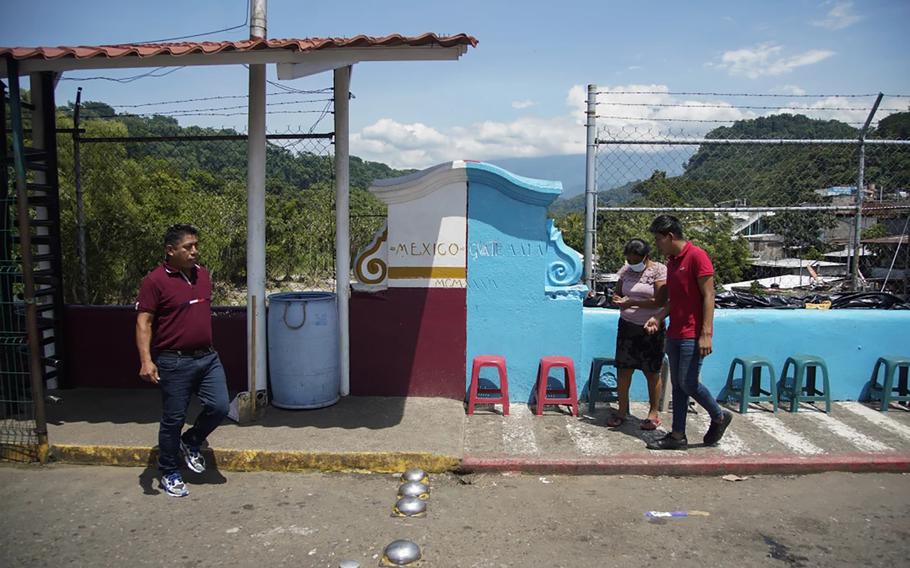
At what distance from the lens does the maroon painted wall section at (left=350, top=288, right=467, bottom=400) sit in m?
6.18

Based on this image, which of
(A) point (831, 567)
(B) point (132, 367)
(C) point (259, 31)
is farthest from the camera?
(B) point (132, 367)

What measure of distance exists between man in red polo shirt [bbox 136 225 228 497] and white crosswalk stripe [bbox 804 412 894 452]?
4954 mm

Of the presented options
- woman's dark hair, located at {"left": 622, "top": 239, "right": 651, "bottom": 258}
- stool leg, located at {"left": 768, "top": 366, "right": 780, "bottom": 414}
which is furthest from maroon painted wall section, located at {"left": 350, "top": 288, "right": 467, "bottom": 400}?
stool leg, located at {"left": 768, "top": 366, "right": 780, "bottom": 414}

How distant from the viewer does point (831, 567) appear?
3.53 metres

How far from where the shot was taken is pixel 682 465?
489cm

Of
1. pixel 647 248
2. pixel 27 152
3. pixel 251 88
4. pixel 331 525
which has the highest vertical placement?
pixel 251 88

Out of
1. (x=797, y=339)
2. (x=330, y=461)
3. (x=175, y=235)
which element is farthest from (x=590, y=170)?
(x=175, y=235)

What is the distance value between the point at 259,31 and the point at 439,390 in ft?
12.1

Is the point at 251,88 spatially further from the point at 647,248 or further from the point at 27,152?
the point at 647,248

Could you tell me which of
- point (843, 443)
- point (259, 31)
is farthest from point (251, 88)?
point (843, 443)

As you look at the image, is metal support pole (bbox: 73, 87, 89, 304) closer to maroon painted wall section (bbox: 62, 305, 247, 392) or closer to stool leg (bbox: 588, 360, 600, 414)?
maroon painted wall section (bbox: 62, 305, 247, 392)

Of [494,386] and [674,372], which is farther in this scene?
[494,386]

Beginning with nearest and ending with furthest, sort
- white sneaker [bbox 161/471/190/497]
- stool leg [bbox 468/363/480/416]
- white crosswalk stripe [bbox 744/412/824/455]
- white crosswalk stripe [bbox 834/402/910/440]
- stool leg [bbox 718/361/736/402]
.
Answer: white sneaker [bbox 161/471/190/497], white crosswalk stripe [bbox 744/412/824/455], white crosswalk stripe [bbox 834/402/910/440], stool leg [bbox 468/363/480/416], stool leg [bbox 718/361/736/402]

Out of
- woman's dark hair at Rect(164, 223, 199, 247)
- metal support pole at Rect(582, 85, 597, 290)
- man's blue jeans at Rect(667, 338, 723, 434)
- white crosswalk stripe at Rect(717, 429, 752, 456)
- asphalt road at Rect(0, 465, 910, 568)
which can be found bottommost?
asphalt road at Rect(0, 465, 910, 568)
